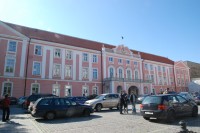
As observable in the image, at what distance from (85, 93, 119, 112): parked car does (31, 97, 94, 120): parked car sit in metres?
3.36

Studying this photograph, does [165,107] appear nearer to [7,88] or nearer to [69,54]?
[7,88]

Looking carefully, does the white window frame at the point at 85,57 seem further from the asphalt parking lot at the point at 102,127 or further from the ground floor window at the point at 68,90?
the asphalt parking lot at the point at 102,127

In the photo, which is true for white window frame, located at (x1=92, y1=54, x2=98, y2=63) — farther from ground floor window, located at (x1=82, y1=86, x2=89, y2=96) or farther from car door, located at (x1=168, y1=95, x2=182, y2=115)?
car door, located at (x1=168, y1=95, x2=182, y2=115)

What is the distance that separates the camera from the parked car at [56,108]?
463 inches

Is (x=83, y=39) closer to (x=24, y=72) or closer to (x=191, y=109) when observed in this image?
(x=24, y=72)

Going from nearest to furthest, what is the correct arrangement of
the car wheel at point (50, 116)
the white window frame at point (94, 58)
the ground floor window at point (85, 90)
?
the car wheel at point (50, 116), the ground floor window at point (85, 90), the white window frame at point (94, 58)

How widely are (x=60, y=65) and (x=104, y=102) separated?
58.1 ft

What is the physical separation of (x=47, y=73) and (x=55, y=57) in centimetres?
345

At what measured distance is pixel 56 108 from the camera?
40.3 feet

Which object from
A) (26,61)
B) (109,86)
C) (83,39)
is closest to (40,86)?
(26,61)

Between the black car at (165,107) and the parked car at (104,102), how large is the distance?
269 inches

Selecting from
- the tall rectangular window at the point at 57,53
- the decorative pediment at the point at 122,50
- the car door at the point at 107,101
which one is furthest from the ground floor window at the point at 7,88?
the decorative pediment at the point at 122,50

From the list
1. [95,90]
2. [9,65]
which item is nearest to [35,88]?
[9,65]

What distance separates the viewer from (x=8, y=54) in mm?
28688
